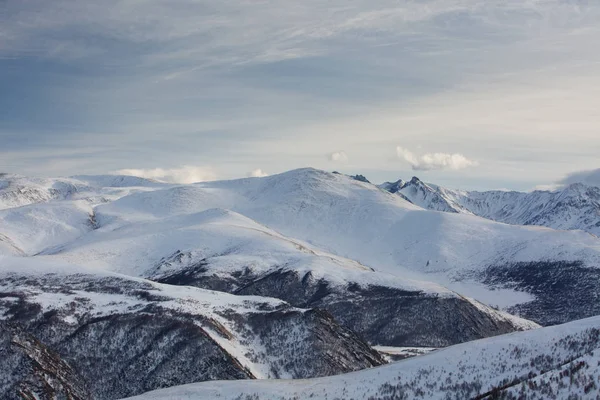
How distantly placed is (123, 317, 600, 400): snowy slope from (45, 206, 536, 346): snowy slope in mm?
79190

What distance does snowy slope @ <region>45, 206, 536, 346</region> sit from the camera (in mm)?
125500

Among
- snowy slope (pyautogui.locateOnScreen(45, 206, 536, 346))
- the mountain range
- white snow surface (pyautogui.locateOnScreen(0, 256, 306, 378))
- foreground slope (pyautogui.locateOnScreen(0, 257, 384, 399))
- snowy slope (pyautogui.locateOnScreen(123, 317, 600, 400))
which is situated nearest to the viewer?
snowy slope (pyautogui.locateOnScreen(123, 317, 600, 400))

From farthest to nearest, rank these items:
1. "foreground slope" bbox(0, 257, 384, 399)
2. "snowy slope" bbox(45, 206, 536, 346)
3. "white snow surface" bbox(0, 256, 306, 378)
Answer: "snowy slope" bbox(45, 206, 536, 346), "white snow surface" bbox(0, 256, 306, 378), "foreground slope" bbox(0, 257, 384, 399)

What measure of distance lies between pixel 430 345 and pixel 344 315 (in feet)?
58.7

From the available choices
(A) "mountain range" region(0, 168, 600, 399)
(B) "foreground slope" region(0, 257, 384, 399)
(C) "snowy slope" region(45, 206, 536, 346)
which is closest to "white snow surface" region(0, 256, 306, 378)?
(B) "foreground slope" region(0, 257, 384, 399)

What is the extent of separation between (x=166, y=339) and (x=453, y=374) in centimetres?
4002

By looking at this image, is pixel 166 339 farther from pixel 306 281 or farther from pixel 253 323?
pixel 306 281

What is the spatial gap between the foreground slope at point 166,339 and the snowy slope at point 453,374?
87.1 ft

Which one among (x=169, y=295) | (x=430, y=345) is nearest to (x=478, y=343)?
(x=169, y=295)

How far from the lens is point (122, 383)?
66188 millimetres

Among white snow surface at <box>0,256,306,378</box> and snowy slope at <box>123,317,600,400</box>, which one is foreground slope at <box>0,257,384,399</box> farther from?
snowy slope at <box>123,317,600,400</box>

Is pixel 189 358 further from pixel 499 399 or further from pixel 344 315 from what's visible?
pixel 344 315

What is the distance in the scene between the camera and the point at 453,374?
37.4 m

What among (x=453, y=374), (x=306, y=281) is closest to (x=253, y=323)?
(x=453, y=374)
